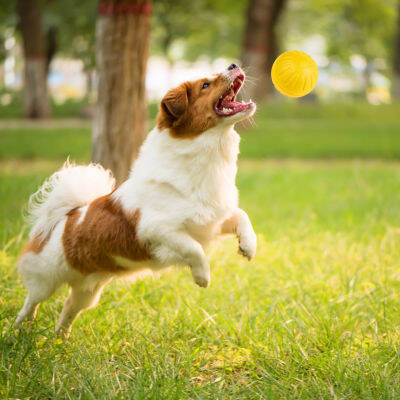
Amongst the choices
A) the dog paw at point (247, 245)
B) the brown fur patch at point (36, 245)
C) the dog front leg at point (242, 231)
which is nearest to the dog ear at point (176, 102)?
the dog front leg at point (242, 231)

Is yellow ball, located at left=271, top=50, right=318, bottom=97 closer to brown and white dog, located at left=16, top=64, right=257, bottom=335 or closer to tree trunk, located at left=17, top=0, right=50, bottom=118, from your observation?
brown and white dog, located at left=16, top=64, right=257, bottom=335

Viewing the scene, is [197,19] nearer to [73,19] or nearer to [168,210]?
[73,19]

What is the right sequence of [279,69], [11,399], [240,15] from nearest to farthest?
[11,399] < [279,69] < [240,15]

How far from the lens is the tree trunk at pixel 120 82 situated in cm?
556

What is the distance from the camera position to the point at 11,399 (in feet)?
8.63

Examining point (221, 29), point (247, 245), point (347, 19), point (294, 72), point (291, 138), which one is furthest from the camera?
point (347, 19)

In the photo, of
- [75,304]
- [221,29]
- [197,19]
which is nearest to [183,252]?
[75,304]

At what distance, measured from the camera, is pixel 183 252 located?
122 inches

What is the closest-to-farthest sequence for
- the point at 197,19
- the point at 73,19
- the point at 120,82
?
the point at 120,82
the point at 73,19
the point at 197,19

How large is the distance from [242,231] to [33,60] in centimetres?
1510

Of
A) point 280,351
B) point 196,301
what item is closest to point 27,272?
point 196,301

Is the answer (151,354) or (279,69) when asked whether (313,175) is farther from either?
(151,354)

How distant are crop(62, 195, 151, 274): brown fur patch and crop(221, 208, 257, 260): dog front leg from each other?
0.56m

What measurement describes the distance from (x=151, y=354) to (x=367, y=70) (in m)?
42.2
